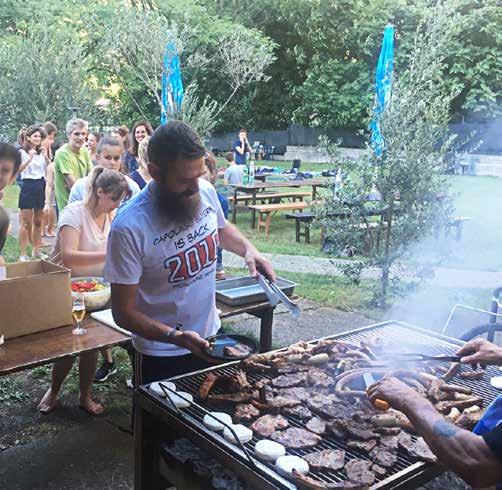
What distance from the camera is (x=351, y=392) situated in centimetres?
237

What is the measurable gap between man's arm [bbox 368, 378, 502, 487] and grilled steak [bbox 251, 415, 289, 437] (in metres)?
0.45

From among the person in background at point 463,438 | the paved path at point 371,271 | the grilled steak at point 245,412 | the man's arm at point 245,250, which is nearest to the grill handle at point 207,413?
the grilled steak at point 245,412

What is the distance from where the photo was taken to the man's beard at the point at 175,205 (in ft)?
8.03

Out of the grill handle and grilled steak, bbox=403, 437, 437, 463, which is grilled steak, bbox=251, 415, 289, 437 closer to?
the grill handle

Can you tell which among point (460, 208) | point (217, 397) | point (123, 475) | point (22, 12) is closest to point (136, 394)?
point (217, 397)

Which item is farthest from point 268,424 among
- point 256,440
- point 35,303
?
point 35,303

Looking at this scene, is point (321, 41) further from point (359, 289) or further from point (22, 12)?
point (359, 289)

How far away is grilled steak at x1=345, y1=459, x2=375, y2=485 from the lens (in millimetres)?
1802

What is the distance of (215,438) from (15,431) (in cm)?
240

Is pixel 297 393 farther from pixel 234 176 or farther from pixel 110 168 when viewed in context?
pixel 234 176

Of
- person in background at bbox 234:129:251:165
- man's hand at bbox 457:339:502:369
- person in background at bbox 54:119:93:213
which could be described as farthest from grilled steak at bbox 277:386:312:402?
person in background at bbox 234:129:251:165

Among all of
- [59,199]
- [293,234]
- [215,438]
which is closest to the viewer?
[215,438]

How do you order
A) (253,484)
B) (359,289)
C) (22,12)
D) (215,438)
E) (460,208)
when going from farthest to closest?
1. (22,12)
2. (460,208)
3. (359,289)
4. (215,438)
5. (253,484)

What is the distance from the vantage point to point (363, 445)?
2033mm
